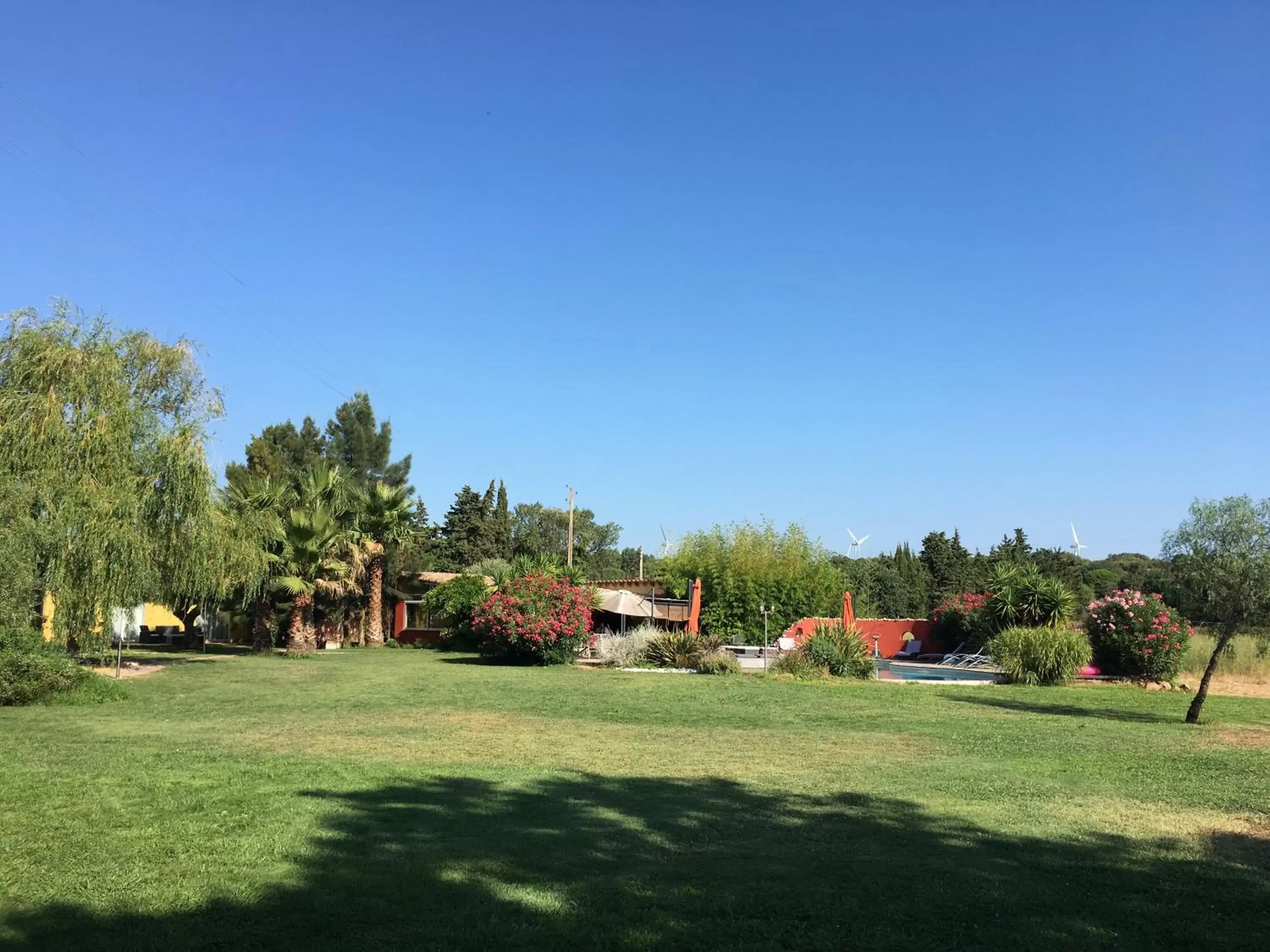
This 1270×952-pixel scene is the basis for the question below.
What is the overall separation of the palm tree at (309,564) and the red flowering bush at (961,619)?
862 inches

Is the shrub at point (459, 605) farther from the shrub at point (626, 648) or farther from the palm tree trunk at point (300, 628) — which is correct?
the shrub at point (626, 648)

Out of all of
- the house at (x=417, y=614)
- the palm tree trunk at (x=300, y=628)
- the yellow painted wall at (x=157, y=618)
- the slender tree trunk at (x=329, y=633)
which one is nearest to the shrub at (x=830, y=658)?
the palm tree trunk at (x=300, y=628)

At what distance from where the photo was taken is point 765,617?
26609 millimetres

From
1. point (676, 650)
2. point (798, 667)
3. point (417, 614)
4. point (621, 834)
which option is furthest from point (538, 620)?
point (621, 834)

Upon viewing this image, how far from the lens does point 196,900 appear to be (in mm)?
4918

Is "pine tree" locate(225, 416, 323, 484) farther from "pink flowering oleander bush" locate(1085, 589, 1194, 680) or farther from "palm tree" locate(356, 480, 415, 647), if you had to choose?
"pink flowering oleander bush" locate(1085, 589, 1194, 680)

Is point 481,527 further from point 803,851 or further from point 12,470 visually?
point 803,851

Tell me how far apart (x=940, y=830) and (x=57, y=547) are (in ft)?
59.7

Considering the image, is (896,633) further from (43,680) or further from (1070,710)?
(43,680)

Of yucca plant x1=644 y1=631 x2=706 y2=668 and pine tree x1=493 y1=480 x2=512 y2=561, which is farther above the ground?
pine tree x1=493 y1=480 x2=512 y2=561

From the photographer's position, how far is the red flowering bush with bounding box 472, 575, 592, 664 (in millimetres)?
26312

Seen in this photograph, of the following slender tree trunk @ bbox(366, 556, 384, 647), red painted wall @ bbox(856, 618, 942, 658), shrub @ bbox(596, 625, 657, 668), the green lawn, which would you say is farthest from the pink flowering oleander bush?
slender tree trunk @ bbox(366, 556, 384, 647)

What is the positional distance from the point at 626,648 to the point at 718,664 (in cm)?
355

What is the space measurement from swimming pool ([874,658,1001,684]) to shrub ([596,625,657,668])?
664 centimetres
